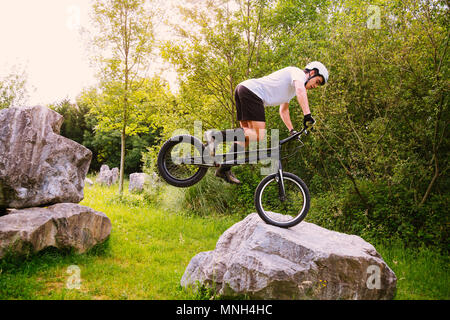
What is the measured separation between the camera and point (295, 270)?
4324 mm

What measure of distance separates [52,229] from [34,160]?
1.31 m

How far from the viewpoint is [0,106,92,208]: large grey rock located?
5.70 meters

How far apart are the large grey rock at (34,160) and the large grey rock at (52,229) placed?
25 cm

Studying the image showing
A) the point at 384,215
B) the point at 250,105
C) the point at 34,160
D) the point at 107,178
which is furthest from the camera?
the point at 107,178

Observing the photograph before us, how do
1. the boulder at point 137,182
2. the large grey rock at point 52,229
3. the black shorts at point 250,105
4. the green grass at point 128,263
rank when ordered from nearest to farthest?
the black shorts at point 250,105 < the green grass at point 128,263 < the large grey rock at point 52,229 < the boulder at point 137,182

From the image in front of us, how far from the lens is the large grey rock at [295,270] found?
431 cm

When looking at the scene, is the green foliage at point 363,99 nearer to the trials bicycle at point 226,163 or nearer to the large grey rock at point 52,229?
the trials bicycle at point 226,163

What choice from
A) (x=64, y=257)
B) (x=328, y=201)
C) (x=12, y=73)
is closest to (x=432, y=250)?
(x=328, y=201)

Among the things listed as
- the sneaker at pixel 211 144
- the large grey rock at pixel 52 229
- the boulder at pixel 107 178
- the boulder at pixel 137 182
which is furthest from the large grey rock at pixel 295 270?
the boulder at pixel 107 178

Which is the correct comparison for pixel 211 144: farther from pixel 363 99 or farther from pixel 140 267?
pixel 363 99

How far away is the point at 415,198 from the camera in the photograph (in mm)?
7016

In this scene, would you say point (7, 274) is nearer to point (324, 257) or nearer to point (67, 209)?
point (67, 209)

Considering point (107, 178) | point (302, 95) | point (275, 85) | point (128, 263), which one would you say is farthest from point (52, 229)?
point (107, 178)

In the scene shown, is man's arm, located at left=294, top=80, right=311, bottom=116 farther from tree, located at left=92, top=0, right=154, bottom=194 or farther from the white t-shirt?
tree, located at left=92, top=0, right=154, bottom=194
